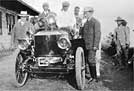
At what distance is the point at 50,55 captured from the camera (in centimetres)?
524

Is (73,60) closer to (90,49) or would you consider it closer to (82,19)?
(90,49)

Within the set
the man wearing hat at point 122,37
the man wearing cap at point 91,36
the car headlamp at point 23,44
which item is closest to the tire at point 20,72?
the car headlamp at point 23,44

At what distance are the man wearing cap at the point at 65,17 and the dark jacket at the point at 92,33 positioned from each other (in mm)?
437

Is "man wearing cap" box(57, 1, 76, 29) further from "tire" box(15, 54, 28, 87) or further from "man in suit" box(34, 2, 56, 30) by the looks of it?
"tire" box(15, 54, 28, 87)

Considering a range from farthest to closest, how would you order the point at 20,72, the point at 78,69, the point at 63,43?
1. the point at 20,72
2. the point at 63,43
3. the point at 78,69

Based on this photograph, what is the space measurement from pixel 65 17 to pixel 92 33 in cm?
80

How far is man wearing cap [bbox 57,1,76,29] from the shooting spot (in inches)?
215

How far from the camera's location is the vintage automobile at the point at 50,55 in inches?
195

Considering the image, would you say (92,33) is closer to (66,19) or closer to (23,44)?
(66,19)

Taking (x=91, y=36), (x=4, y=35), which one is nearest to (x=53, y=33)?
(x=91, y=36)

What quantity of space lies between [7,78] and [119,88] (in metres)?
2.98

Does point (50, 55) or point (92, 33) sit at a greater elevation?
point (92, 33)

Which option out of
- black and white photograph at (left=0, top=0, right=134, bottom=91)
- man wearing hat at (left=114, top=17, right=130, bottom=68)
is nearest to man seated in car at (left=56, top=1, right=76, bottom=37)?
black and white photograph at (left=0, top=0, right=134, bottom=91)

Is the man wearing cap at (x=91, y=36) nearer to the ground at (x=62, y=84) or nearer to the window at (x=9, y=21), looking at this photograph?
the ground at (x=62, y=84)
